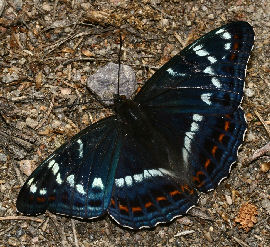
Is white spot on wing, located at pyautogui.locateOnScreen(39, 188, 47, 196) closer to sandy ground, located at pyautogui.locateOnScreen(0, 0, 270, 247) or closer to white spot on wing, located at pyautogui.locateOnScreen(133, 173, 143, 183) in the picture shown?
sandy ground, located at pyautogui.locateOnScreen(0, 0, 270, 247)

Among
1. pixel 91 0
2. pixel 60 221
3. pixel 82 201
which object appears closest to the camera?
pixel 82 201

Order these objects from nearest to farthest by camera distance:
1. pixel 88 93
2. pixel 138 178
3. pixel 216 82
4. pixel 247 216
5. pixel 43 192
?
pixel 43 192
pixel 138 178
pixel 216 82
pixel 247 216
pixel 88 93

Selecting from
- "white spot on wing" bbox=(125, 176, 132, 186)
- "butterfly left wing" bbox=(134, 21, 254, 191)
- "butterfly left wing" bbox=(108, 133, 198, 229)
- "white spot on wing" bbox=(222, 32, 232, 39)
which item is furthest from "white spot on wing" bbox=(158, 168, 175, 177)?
"white spot on wing" bbox=(222, 32, 232, 39)

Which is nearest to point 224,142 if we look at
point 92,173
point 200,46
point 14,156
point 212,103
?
point 212,103

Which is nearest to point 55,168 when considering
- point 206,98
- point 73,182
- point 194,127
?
point 73,182

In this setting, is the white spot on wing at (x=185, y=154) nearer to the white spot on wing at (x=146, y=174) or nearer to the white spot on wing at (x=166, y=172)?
the white spot on wing at (x=166, y=172)

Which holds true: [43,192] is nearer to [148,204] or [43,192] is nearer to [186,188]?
[148,204]

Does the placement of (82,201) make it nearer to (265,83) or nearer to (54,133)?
(54,133)
